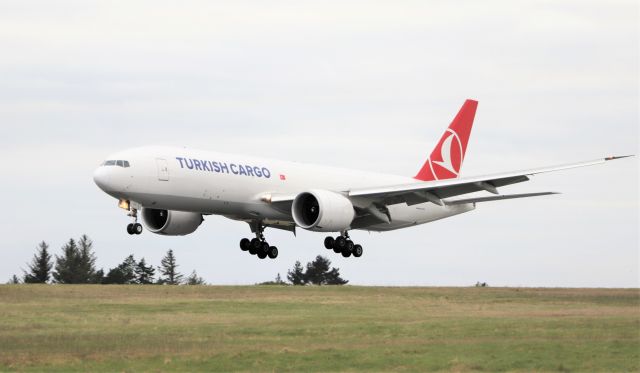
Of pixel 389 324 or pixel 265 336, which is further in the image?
pixel 389 324

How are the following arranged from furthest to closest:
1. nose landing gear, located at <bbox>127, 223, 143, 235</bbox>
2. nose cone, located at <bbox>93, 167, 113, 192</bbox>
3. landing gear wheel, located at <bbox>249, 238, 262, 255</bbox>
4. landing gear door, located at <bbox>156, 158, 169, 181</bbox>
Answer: landing gear wheel, located at <bbox>249, 238, 262, 255</bbox> → landing gear door, located at <bbox>156, 158, 169, 181</bbox> → nose landing gear, located at <bbox>127, 223, 143, 235</bbox> → nose cone, located at <bbox>93, 167, 113, 192</bbox>

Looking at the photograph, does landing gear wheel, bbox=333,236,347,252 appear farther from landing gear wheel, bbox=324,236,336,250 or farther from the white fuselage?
the white fuselage

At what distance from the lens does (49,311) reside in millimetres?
40281

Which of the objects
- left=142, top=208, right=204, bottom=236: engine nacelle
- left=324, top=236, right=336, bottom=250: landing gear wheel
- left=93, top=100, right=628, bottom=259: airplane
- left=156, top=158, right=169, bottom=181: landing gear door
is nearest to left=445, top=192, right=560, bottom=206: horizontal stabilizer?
left=93, top=100, right=628, bottom=259: airplane

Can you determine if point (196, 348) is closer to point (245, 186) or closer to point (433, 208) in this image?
point (245, 186)

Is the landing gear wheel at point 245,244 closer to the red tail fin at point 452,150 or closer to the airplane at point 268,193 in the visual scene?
the airplane at point 268,193

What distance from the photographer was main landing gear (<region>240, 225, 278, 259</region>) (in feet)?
179

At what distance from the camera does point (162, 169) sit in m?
46.0

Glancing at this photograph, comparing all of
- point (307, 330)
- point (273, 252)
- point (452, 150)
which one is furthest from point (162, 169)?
point (452, 150)

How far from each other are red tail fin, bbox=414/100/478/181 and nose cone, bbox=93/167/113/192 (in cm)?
2081

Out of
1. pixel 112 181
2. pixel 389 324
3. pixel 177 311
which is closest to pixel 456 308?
pixel 389 324

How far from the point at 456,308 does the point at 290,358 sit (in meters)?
15.1

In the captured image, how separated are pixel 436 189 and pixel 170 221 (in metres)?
12.2

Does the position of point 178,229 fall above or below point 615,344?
above
